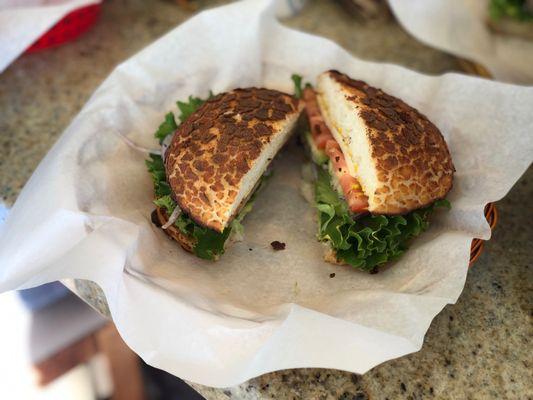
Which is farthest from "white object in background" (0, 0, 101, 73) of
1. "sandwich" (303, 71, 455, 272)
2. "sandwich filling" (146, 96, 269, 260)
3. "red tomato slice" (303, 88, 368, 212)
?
"sandwich" (303, 71, 455, 272)

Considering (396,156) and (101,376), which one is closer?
(396,156)

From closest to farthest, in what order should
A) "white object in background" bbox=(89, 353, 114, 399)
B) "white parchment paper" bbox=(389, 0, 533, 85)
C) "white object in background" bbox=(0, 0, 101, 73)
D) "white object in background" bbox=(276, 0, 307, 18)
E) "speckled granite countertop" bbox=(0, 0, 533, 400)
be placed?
"speckled granite countertop" bbox=(0, 0, 533, 400) < "white object in background" bbox=(0, 0, 101, 73) < "white object in background" bbox=(89, 353, 114, 399) < "white parchment paper" bbox=(389, 0, 533, 85) < "white object in background" bbox=(276, 0, 307, 18)

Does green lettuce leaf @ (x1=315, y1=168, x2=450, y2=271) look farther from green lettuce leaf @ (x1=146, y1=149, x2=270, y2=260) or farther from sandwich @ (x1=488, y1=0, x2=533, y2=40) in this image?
sandwich @ (x1=488, y1=0, x2=533, y2=40)

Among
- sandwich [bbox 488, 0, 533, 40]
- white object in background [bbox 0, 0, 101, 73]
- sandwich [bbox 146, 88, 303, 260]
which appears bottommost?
sandwich [bbox 488, 0, 533, 40]

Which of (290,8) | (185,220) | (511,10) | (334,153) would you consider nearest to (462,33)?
(511,10)

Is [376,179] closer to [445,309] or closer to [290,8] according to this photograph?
[445,309]

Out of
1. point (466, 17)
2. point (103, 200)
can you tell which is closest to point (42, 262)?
point (103, 200)

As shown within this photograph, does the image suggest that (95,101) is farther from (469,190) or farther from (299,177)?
(469,190)
